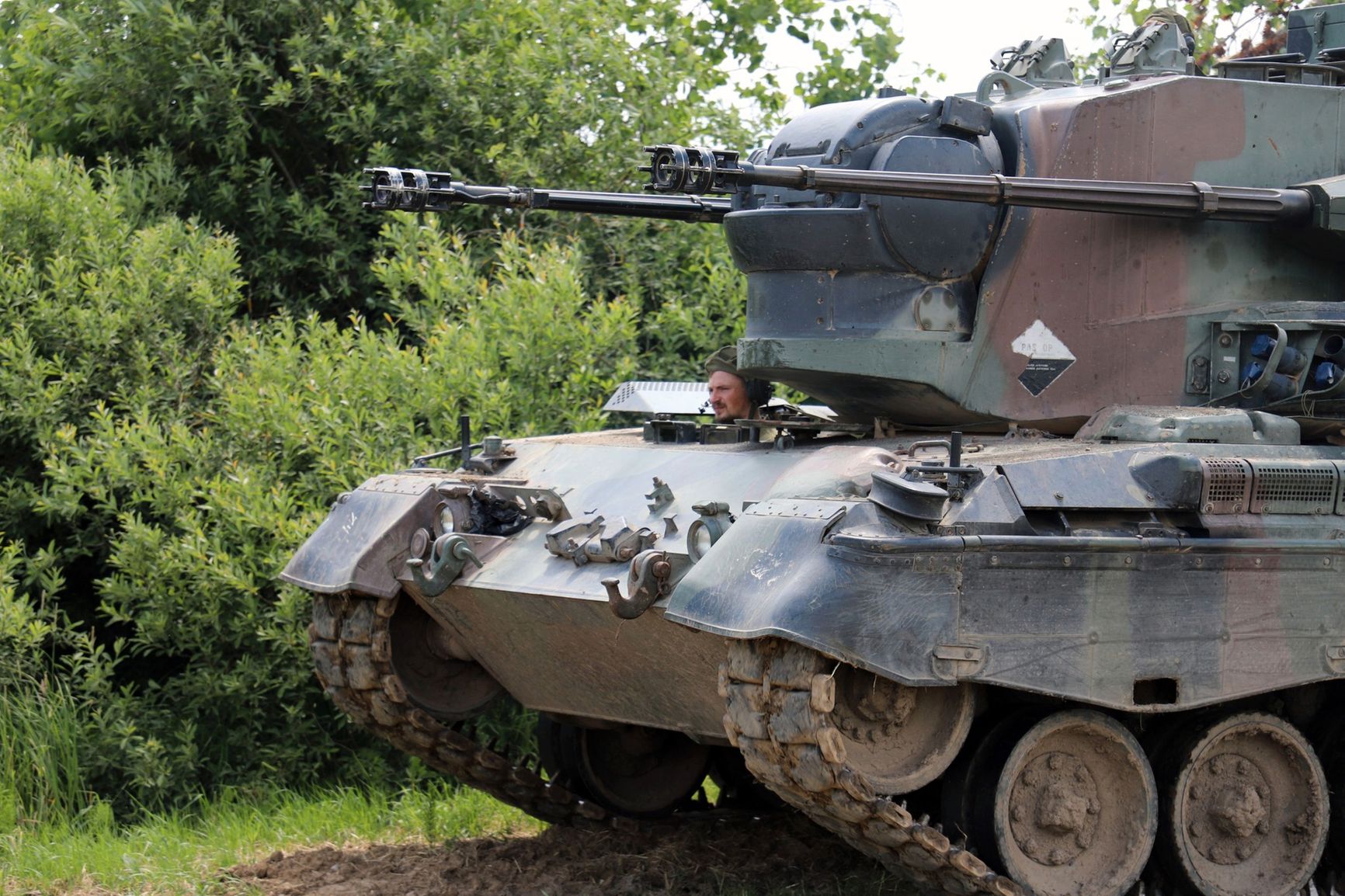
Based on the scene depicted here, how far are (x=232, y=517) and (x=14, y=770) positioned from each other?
1.61m

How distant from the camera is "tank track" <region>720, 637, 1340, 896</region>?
5594 millimetres

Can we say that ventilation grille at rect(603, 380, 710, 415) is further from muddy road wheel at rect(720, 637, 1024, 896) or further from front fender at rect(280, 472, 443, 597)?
muddy road wheel at rect(720, 637, 1024, 896)

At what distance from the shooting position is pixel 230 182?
12773mm

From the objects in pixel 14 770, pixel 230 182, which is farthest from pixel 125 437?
pixel 230 182

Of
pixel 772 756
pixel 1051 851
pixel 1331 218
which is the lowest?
pixel 1051 851

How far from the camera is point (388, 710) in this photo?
7.73 m

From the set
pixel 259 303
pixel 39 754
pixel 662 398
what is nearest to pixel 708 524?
pixel 662 398

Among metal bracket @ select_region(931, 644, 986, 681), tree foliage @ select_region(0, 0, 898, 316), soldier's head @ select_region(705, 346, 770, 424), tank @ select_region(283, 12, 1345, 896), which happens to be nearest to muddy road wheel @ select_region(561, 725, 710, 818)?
tank @ select_region(283, 12, 1345, 896)

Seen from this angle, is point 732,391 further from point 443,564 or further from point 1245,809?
point 1245,809

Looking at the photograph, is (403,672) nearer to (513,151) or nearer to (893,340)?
(893,340)

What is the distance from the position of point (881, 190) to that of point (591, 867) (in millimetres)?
3132

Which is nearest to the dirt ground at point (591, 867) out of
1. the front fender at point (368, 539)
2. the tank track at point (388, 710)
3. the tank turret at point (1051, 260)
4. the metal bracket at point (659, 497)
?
the tank track at point (388, 710)

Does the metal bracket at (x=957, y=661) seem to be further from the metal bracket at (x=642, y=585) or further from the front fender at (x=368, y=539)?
the front fender at (x=368, y=539)

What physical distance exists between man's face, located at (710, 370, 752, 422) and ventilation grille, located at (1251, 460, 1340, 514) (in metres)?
2.48
